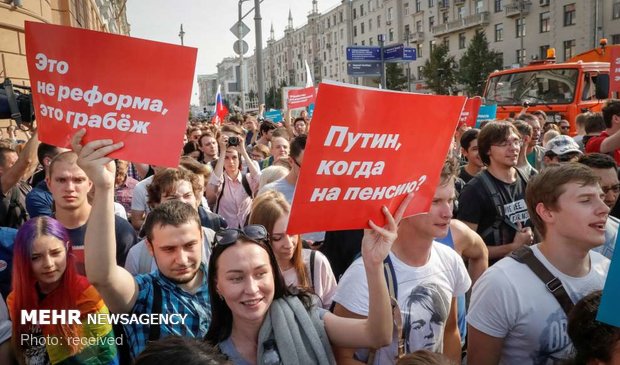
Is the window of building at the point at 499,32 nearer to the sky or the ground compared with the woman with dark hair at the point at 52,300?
nearer to the sky

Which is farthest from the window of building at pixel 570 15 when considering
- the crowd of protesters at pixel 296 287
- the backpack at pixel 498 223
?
the crowd of protesters at pixel 296 287

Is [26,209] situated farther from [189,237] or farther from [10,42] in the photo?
[10,42]

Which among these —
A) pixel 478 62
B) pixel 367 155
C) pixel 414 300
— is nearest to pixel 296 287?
pixel 414 300

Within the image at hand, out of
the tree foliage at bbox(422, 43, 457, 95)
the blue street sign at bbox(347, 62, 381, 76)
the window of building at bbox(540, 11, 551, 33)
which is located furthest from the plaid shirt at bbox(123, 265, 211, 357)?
the tree foliage at bbox(422, 43, 457, 95)

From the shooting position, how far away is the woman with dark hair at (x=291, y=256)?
2924 millimetres

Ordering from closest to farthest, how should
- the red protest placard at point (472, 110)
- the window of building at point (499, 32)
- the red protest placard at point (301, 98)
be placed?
1. the red protest placard at point (472, 110)
2. the red protest placard at point (301, 98)
3. the window of building at point (499, 32)

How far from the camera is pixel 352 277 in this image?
7.65ft

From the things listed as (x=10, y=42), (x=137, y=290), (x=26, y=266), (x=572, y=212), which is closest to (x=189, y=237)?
(x=137, y=290)

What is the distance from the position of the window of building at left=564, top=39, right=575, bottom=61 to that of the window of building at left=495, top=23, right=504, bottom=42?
7.60 metres

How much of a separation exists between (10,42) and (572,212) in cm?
1042

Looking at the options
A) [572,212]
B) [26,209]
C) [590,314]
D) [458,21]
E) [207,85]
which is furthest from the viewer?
[207,85]

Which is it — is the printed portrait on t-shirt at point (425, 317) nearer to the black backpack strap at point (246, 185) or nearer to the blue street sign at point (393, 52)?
the black backpack strap at point (246, 185)

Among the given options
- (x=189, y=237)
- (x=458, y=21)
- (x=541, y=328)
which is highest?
(x=458, y=21)

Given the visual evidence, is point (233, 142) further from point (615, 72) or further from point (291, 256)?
point (615, 72)
